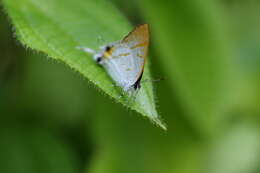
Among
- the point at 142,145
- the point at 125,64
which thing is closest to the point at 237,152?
the point at 142,145

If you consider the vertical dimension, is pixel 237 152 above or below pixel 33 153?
above

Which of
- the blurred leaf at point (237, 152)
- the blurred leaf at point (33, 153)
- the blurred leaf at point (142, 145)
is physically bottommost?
the blurred leaf at point (33, 153)

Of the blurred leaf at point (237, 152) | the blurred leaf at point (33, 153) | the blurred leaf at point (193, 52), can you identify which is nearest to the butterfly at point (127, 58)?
the blurred leaf at point (193, 52)

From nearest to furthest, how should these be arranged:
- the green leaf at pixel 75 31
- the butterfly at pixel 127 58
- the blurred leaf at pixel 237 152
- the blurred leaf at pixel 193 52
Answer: the green leaf at pixel 75 31 < the butterfly at pixel 127 58 < the blurred leaf at pixel 193 52 < the blurred leaf at pixel 237 152

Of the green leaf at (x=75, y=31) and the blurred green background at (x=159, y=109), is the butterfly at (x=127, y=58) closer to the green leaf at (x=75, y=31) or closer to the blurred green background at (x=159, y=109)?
the green leaf at (x=75, y=31)

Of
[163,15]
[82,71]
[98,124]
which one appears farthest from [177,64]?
[82,71]

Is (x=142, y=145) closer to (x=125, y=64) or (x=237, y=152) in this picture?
(x=237, y=152)

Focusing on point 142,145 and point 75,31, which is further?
point 142,145

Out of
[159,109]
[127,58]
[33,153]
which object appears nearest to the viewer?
[127,58]
